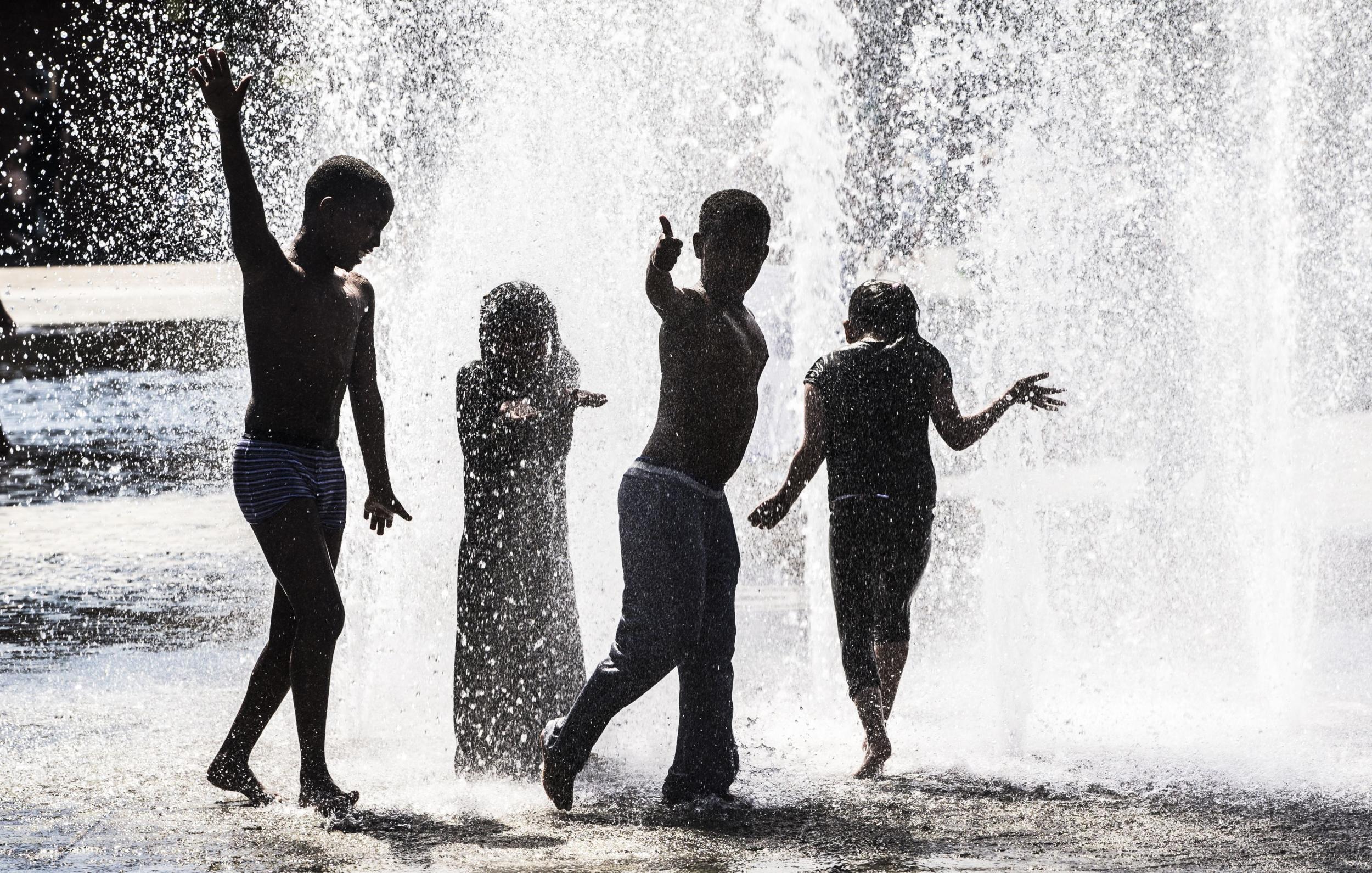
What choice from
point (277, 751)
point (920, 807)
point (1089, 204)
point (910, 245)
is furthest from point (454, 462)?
point (910, 245)

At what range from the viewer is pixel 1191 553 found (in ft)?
30.7

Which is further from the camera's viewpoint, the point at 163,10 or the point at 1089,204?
the point at 163,10

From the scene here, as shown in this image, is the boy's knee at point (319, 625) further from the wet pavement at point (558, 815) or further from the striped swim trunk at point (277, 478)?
the wet pavement at point (558, 815)

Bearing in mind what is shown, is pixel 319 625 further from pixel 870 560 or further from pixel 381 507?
pixel 870 560

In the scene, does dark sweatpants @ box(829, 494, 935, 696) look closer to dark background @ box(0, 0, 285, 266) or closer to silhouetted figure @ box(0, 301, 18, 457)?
silhouetted figure @ box(0, 301, 18, 457)

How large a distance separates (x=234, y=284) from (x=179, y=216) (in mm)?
5816

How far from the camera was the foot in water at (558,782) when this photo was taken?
4.22 meters

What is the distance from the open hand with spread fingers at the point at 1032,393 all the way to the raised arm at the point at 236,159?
229cm

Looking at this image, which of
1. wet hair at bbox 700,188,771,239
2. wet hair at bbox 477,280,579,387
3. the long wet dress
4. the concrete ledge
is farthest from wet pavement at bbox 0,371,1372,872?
the concrete ledge

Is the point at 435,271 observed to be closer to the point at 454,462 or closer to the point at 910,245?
the point at 454,462

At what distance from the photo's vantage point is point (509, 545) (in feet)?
15.3

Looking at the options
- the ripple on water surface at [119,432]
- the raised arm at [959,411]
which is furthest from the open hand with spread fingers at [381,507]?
the ripple on water surface at [119,432]

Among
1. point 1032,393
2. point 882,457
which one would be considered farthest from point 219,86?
point 1032,393

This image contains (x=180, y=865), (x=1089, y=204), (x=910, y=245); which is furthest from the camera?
(x=910, y=245)
